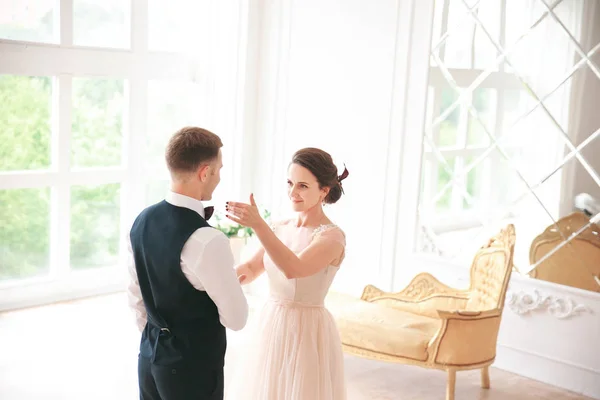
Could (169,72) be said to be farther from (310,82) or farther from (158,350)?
(158,350)

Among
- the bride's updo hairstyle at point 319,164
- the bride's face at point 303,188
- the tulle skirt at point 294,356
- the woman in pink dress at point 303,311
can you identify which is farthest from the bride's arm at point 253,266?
the bride's updo hairstyle at point 319,164

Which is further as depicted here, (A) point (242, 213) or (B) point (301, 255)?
(B) point (301, 255)

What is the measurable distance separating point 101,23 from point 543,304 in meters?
3.50

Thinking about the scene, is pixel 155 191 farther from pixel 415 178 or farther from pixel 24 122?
pixel 415 178

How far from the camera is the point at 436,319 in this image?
439cm

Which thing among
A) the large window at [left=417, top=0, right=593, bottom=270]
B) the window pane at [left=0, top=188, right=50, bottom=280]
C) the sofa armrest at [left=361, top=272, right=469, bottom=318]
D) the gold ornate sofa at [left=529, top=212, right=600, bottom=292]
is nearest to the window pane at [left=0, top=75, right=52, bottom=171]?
the window pane at [left=0, top=188, right=50, bottom=280]

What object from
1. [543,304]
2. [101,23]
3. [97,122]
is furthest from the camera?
[97,122]

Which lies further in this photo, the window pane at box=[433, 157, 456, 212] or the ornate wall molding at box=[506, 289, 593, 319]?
the window pane at box=[433, 157, 456, 212]

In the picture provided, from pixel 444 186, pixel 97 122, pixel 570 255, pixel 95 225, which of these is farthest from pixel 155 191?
pixel 570 255

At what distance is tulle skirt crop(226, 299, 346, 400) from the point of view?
2.90 m

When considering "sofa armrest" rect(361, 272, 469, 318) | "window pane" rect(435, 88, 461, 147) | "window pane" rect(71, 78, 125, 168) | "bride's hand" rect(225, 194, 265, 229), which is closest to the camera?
"bride's hand" rect(225, 194, 265, 229)

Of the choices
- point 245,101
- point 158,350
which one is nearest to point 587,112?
point 245,101

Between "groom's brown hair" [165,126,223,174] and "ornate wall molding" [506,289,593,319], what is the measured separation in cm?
280

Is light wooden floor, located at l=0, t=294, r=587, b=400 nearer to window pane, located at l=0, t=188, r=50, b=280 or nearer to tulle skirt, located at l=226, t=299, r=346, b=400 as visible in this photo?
window pane, located at l=0, t=188, r=50, b=280
